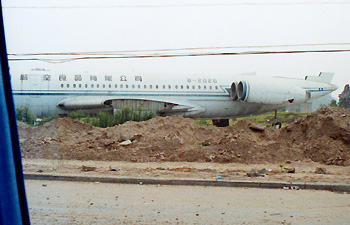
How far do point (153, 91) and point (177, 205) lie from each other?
1685 centimetres

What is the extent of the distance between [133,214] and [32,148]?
8.06 m

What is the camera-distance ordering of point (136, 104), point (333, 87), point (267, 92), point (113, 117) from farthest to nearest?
point (333, 87)
point (267, 92)
point (136, 104)
point (113, 117)

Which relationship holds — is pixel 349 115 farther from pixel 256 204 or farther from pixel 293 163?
pixel 256 204

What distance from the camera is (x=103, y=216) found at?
5664mm

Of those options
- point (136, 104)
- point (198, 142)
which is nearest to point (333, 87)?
point (136, 104)

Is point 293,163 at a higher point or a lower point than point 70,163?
lower

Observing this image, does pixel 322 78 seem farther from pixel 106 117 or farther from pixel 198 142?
pixel 198 142

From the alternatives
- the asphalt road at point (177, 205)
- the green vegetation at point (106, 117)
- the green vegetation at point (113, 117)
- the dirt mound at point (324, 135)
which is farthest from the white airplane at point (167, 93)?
the asphalt road at point (177, 205)

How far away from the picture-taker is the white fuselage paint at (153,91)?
69.7 feet

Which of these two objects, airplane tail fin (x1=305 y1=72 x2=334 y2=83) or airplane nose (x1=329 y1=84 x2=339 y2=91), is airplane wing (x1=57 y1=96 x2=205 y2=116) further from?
airplane nose (x1=329 y1=84 x2=339 y2=91)

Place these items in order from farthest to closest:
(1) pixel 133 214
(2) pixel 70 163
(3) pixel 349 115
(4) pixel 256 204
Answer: (3) pixel 349 115 → (2) pixel 70 163 → (4) pixel 256 204 → (1) pixel 133 214

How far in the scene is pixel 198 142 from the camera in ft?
46.1

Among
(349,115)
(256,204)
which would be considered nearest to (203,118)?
(349,115)

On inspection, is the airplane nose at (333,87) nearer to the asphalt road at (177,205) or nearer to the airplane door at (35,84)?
the airplane door at (35,84)
